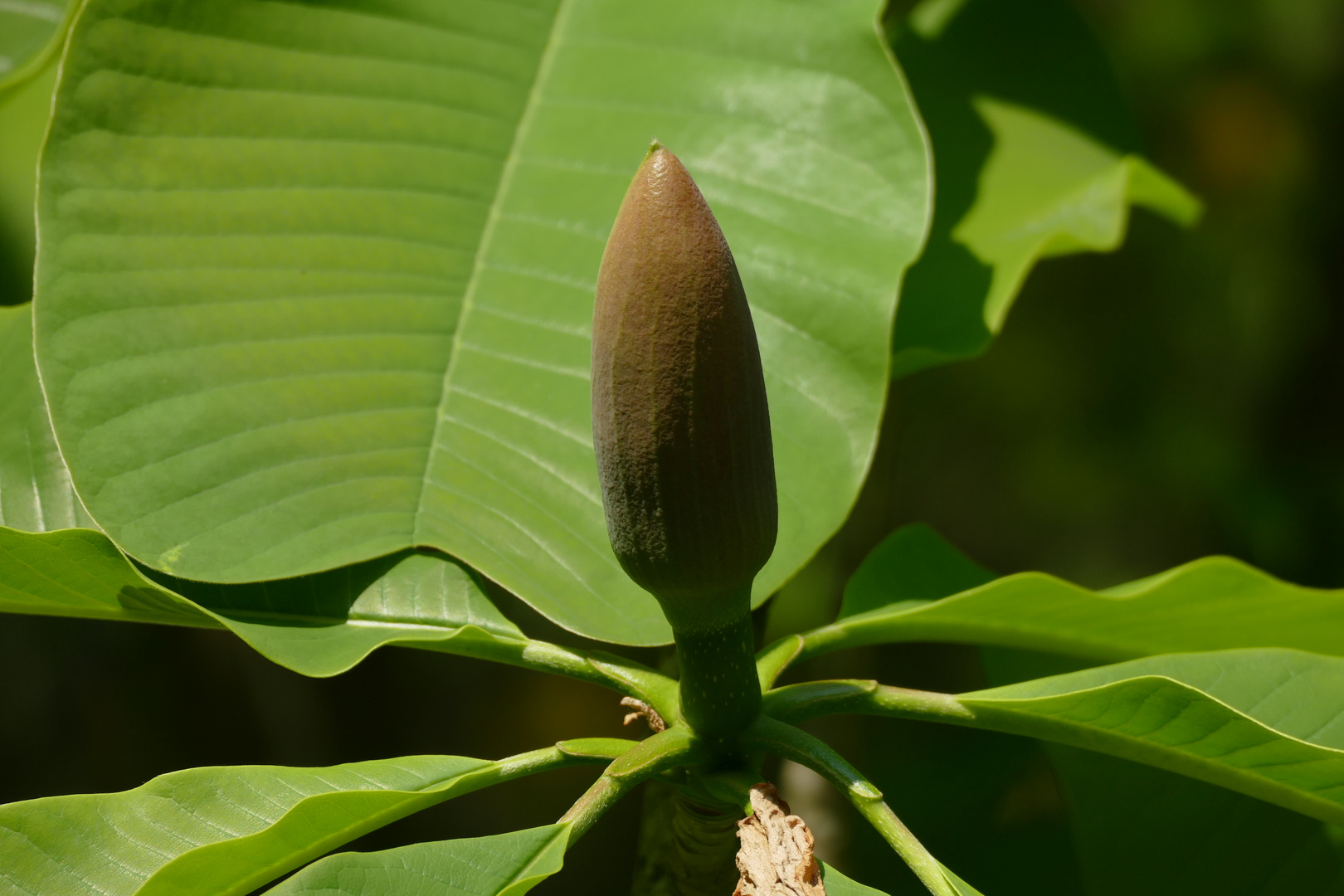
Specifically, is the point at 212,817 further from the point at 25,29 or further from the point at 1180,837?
the point at 25,29

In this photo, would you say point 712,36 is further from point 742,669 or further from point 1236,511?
point 1236,511

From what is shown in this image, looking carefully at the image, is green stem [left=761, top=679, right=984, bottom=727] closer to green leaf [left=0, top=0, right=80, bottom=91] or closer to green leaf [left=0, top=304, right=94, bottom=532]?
green leaf [left=0, top=304, right=94, bottom=532]

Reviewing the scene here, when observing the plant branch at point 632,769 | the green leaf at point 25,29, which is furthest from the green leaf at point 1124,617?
the green leaf at point 25,29

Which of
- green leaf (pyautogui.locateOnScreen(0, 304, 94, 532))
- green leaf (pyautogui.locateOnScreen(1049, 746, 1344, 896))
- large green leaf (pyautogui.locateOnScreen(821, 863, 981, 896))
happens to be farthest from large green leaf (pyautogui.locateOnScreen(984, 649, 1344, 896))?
green leaf (pyautogui.locateOnScreen(0, 304, 94, 532))

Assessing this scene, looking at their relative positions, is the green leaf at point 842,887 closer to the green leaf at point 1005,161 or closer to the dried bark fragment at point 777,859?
the dried bark fragment at point 777,859

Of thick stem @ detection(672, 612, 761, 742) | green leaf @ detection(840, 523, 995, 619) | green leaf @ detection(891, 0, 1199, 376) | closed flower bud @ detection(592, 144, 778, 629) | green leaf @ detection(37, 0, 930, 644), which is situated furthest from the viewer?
green leaf @ detection(891, 0, 1199, 376)

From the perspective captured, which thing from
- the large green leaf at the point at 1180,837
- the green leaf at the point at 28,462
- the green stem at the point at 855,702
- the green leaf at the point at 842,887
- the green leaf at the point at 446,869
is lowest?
the large green leaf at the point at 1180,837

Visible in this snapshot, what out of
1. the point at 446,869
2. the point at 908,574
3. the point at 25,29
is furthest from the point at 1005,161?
the point at 25,29

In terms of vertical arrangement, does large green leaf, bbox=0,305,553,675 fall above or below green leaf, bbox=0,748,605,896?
above
